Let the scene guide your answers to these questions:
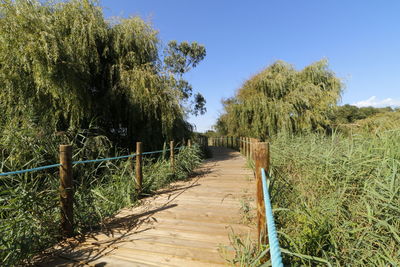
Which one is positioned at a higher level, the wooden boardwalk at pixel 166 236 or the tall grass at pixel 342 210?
the tall grass at pixel 342 210

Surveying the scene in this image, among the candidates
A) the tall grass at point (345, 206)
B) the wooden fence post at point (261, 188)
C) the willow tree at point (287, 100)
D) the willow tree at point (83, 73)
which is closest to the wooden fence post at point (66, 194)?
the wooden fence post at point (261, 188)

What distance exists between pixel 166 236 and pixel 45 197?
1329 millimetres

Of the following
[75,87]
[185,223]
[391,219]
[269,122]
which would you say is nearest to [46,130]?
[75,87]

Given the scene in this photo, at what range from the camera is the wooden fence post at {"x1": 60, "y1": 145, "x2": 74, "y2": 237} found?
211 cm

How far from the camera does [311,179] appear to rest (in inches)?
95.9

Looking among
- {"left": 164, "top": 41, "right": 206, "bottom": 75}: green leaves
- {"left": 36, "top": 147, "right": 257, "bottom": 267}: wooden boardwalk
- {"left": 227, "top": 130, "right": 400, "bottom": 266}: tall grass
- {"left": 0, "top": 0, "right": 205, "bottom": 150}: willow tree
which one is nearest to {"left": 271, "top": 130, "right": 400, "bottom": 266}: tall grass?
{"left": 227, "top": 130, "right": 400, "bottom": 266}: tall grass

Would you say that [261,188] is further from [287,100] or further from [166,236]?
[287,100]

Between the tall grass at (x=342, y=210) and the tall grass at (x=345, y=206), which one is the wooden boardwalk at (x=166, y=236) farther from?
the tall grass at (x=345, y=206)

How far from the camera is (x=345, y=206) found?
1.88 metres

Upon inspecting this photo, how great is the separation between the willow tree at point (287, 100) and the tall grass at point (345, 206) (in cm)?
606

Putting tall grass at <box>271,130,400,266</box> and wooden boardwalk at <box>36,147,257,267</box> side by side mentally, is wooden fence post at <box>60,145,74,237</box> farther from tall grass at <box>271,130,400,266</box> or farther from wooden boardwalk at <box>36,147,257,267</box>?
tall grass at <box>271,130,400,266</box>

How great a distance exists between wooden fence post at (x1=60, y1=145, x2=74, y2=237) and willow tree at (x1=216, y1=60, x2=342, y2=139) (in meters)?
7.79

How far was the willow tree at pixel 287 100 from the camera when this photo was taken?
28.4 ft

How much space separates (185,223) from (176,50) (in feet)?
52.4
